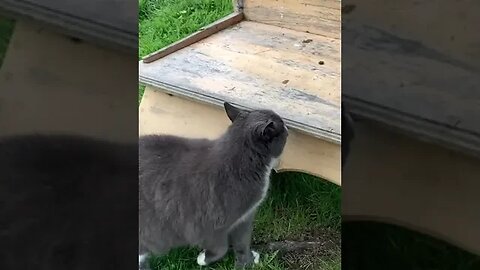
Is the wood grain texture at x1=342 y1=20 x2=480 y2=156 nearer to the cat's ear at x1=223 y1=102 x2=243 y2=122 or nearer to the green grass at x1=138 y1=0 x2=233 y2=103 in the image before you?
the cat's ear at x1=223 y1=102 x2=243 y2=122

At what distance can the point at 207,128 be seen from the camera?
4.17 ft

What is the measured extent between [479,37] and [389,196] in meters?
0.23

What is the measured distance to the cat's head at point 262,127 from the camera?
1.15 m

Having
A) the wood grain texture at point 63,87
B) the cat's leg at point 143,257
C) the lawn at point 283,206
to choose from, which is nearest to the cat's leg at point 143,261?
the cat's leg at point 143,257

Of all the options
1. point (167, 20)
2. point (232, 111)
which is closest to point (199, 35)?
point (167, 20)

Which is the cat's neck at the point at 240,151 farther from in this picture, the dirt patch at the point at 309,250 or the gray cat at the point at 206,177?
the dirt patch at the point at 309,250

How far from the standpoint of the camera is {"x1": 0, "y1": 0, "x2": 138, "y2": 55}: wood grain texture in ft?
2.56

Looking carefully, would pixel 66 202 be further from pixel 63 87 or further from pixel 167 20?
pixel 167 20

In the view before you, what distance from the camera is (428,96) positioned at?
0.79 meters

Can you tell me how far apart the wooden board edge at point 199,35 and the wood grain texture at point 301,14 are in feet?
Answer: 0.16

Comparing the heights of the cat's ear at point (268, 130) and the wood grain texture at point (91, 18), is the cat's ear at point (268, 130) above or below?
below

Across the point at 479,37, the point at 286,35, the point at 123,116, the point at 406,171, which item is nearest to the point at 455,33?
the point at 479,37

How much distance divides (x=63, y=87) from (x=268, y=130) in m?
0.45

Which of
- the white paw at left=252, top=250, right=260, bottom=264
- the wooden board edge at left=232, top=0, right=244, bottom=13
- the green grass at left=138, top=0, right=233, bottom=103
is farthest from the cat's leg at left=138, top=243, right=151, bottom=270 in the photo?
the wooden board edge at left=232, top=0, right=244, bottom=13
